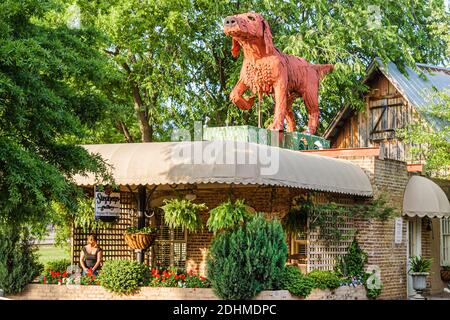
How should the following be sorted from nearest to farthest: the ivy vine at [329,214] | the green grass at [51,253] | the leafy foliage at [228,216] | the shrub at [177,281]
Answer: the leafy foliage at [228,216] → the shrub at [177,281] → the ivy vine at [329,214] → the green grass at [51,253]

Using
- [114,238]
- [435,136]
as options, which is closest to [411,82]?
[435,136]

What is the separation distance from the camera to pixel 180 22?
28625 mm

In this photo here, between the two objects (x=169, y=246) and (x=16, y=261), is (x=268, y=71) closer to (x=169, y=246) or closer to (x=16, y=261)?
(x=169, y=246)

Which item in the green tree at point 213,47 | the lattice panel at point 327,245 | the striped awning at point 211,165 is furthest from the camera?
the green tree at point 213,47

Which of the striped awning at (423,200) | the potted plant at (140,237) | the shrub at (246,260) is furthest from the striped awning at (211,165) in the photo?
the striped awning at (423,200)

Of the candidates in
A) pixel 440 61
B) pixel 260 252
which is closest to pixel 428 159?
pixel 260 252

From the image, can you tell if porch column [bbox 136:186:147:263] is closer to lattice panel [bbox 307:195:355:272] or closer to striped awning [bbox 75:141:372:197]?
striped awning [bbox 75:141:372:197]

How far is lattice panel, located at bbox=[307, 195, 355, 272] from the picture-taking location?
19000mm

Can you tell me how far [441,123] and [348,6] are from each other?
23.9ft

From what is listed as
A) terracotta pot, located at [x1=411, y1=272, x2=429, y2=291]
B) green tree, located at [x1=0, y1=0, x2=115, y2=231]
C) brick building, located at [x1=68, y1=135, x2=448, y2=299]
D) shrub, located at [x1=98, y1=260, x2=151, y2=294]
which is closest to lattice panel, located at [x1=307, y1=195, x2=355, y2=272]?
brick building, located at [x1=68, y1=135, x2=448, y2=299]

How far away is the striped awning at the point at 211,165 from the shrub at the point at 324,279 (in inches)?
74.0

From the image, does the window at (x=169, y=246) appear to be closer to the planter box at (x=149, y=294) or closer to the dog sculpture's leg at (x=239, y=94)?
the planter box at (x=149, y=294)

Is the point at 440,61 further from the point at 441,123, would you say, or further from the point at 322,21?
the point at 441,123

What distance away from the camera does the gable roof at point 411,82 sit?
28.3 m
